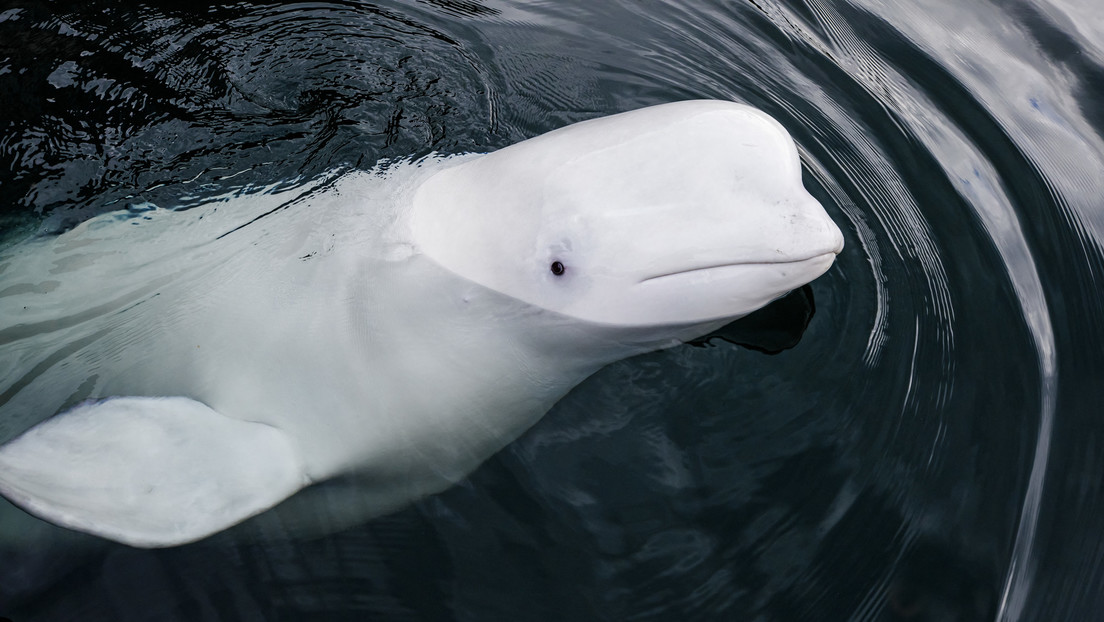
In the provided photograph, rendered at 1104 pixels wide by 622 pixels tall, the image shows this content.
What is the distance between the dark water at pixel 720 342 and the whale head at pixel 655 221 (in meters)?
0.81

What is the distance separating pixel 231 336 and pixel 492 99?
269cm

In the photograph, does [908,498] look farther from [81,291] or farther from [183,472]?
[81,291]

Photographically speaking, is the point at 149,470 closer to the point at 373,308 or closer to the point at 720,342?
the point at 373,308

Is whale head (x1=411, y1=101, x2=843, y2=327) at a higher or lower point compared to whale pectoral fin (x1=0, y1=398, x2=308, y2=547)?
higher

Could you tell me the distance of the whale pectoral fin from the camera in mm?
3369

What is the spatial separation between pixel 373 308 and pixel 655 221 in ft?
4.74

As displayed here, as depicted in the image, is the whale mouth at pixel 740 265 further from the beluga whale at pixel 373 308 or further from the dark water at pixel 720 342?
the dark water at pixel 720 342

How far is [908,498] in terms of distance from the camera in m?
4.18

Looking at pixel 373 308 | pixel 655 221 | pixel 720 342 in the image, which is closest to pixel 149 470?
pixel 373 308

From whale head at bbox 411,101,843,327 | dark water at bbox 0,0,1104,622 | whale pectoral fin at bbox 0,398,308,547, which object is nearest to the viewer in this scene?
whale pectoral fin at bbox 0,398,308,547

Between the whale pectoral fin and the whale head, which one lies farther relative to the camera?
the whale head

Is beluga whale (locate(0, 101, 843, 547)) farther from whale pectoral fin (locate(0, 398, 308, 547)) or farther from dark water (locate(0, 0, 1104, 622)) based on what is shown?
dark water (locate(0, 0, 1104, 622))

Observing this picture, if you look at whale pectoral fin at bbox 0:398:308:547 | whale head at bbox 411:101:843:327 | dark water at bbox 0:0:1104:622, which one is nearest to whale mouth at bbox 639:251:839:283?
whale head at bbox 411:101:843:327

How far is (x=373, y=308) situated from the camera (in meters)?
4.15
